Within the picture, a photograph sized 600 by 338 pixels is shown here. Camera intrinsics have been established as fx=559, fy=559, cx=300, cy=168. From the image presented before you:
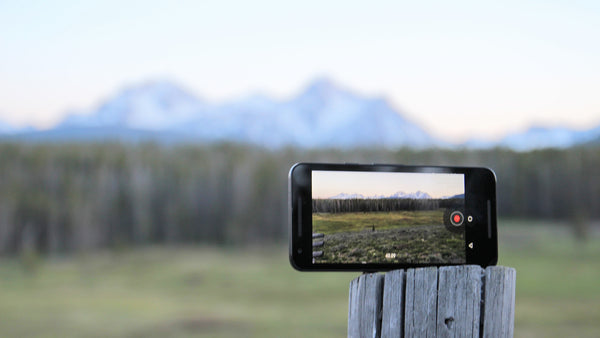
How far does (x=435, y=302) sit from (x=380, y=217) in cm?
16

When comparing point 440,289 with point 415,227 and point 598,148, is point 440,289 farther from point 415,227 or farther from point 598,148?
point 598,148

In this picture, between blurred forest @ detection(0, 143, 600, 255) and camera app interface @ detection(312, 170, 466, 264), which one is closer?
camera app interface @ detection(312, 170, 466, 264)

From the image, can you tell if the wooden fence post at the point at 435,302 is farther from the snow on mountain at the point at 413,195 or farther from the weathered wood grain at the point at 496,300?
the snow on mountain at the point at 413,195

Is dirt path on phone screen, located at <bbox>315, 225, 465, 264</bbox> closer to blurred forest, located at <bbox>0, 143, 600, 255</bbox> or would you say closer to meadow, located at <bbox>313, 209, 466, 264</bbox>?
meadow, located at <bbox>313, 209, 466, 264</bbox>

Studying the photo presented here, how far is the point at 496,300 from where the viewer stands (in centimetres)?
89

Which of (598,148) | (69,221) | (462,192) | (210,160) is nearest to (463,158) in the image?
(598,148)

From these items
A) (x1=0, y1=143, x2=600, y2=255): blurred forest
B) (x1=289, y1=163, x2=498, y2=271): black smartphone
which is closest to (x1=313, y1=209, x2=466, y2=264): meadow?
(x1=289, y1=163, x2=498, y2=271): black smartphone

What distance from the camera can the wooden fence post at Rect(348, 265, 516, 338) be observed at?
0.88 metres

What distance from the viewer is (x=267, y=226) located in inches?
413

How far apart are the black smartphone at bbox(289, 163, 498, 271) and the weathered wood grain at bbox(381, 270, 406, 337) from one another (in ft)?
0.08

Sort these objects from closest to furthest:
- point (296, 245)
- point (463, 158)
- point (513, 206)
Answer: point (296, 245) → point (513, 206) → point (463, 158)

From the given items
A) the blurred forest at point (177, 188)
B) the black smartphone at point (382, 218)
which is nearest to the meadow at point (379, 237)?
the black smartphone at point (382, 218)

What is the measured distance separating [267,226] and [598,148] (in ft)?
21.2

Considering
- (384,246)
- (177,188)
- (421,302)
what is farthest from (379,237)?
(177,188)
